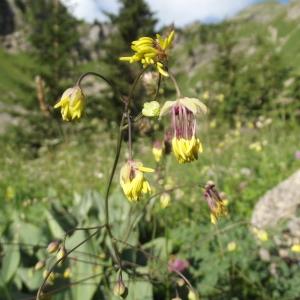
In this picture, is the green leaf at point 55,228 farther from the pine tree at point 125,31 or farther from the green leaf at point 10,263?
the pine tree at point 125,31

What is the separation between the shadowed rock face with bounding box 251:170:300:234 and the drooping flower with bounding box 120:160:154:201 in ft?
7.24

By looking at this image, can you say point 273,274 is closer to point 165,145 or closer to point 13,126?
point 165,145

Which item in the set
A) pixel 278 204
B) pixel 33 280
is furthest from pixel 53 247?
pixel 278 204

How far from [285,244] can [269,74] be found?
46.5 feet

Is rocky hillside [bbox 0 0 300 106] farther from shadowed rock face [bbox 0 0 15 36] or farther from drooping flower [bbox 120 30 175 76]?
drooping flower [bbox 120 30 175 76]

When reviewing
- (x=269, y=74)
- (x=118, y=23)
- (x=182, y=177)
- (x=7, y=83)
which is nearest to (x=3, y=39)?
(x=7, y=83)

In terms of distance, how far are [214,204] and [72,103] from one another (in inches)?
24.0

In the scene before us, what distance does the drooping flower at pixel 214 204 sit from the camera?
1626 mm

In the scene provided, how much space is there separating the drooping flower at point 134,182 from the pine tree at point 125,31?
23.6m

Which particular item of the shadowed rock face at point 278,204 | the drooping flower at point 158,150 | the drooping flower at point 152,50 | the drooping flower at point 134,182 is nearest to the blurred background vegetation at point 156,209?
the drooping flower at point 158,150

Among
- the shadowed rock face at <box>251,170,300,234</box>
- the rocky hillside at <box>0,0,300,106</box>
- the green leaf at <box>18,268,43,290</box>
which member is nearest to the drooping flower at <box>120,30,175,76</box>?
the green leaf at <box>18,268,43,290</box>

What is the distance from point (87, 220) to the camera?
10.2ft

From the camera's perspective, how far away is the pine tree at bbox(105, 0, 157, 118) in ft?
83.6

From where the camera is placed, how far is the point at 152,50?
1317 mm
